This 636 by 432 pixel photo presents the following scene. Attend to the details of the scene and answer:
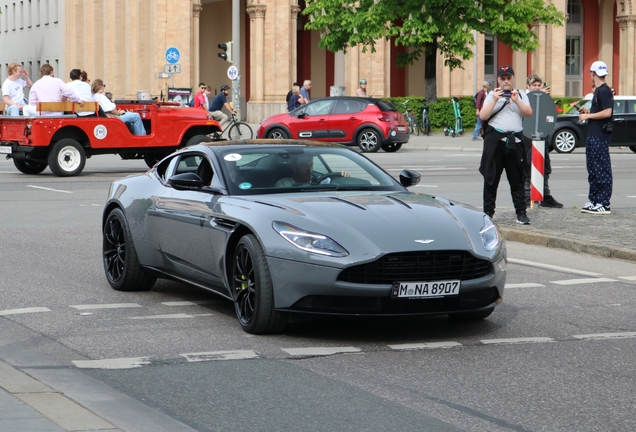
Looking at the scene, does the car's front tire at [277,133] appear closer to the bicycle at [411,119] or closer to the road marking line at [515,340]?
the bicycle at [411,119]

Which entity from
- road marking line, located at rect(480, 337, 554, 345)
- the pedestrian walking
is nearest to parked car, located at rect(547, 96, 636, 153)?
the pedestrian walking

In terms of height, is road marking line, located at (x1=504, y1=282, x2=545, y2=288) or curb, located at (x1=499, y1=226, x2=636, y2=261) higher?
curb, located at (x1=499, y1=226, x2=636, y2=261)

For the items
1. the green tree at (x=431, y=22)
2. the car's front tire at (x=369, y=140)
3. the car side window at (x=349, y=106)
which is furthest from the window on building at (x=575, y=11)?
the car's front tire at (x=369, y=140)

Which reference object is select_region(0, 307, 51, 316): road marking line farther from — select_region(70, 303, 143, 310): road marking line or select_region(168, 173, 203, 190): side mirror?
select_region(168, 173, 203, 190): side mirror

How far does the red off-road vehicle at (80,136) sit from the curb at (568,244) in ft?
39.3

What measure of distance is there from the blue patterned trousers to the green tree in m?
27.5

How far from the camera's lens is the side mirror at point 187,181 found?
905cm

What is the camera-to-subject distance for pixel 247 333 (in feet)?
26.8

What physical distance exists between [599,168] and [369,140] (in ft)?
64.1

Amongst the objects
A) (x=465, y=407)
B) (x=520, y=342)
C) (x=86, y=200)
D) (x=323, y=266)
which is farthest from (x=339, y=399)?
(x=86, y=200)

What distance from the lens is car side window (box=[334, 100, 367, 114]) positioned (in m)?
35.3

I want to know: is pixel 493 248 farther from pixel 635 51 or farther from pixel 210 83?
pixel 210 83

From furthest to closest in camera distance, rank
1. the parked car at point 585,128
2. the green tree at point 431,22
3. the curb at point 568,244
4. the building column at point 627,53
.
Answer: the building column at point 627,53
the green tree at point 431,22
the parked car at point 585,128
the curb at point 568,244

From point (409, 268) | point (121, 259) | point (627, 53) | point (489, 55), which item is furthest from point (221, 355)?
point (489, 55)
